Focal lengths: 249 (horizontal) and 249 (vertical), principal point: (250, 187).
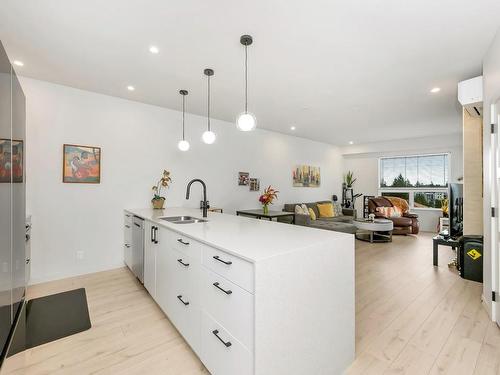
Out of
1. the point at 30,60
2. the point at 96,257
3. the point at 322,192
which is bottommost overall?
the point at 96,257

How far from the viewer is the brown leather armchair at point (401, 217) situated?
246 inches

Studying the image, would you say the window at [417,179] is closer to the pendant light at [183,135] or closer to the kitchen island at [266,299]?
the pendant light at [183,135]

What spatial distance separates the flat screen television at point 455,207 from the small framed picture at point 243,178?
353 centimetres

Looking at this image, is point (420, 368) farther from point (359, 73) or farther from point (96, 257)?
point (96, 257)

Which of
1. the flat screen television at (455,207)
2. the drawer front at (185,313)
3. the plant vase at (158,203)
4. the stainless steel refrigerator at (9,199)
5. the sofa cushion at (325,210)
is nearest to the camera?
the stainless steel refrigerator at (9,199)

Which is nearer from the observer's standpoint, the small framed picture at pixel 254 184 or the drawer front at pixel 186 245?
the drawer front at pixel 186 245

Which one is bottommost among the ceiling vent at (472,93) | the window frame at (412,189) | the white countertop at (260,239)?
the white countertop at (260,239)

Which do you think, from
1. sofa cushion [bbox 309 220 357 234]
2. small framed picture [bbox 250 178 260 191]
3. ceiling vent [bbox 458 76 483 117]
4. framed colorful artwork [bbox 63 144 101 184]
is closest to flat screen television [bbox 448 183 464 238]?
ceiling vent [bbox 458 76 483 117]

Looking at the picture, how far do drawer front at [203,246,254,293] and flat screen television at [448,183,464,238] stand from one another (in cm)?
378

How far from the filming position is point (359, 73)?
3.00m

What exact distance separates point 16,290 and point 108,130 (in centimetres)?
244

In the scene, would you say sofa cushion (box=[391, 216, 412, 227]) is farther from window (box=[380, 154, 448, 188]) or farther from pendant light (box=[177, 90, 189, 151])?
pendant light (box=[177, 90, 189, 151])

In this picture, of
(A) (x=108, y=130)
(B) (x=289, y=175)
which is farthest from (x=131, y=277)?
(B) (x=289, y=175)

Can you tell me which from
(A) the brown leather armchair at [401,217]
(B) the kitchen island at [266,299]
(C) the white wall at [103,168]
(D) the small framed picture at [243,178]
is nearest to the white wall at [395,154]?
(A) the brown leather armchair at [401,217]
